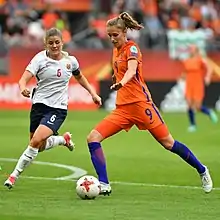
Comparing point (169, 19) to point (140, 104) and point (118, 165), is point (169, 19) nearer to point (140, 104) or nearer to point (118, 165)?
point (118, 165)

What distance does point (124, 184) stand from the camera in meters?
12.2

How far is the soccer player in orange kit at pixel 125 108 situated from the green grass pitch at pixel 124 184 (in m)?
0.54

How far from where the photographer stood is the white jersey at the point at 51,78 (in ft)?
38.2

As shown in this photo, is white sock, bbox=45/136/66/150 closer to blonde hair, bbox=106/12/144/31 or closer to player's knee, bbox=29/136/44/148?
player's knee, bbox=29/136/44/148

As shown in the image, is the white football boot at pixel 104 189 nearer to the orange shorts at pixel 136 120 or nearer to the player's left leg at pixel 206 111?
the orange shorts at pixel 136 120

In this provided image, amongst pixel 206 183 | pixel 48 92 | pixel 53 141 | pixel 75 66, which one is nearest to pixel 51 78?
pixel 48 92

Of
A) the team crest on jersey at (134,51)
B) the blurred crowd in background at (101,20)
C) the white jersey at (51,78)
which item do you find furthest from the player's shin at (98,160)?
the blurred crowd in background at (101,20)

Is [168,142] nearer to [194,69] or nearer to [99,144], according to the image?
[99,144]

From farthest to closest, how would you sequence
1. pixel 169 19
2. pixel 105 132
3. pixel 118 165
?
pixel 169 19, pixel 118 165, pixel 105 132

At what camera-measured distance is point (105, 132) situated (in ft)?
36.2

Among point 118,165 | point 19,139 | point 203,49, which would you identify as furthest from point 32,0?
point 118,165

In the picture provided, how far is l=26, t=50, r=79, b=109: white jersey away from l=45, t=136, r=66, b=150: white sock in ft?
3.02

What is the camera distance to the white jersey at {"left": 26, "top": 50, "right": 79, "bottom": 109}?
11.7 meters

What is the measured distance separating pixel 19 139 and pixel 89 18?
577 inches
